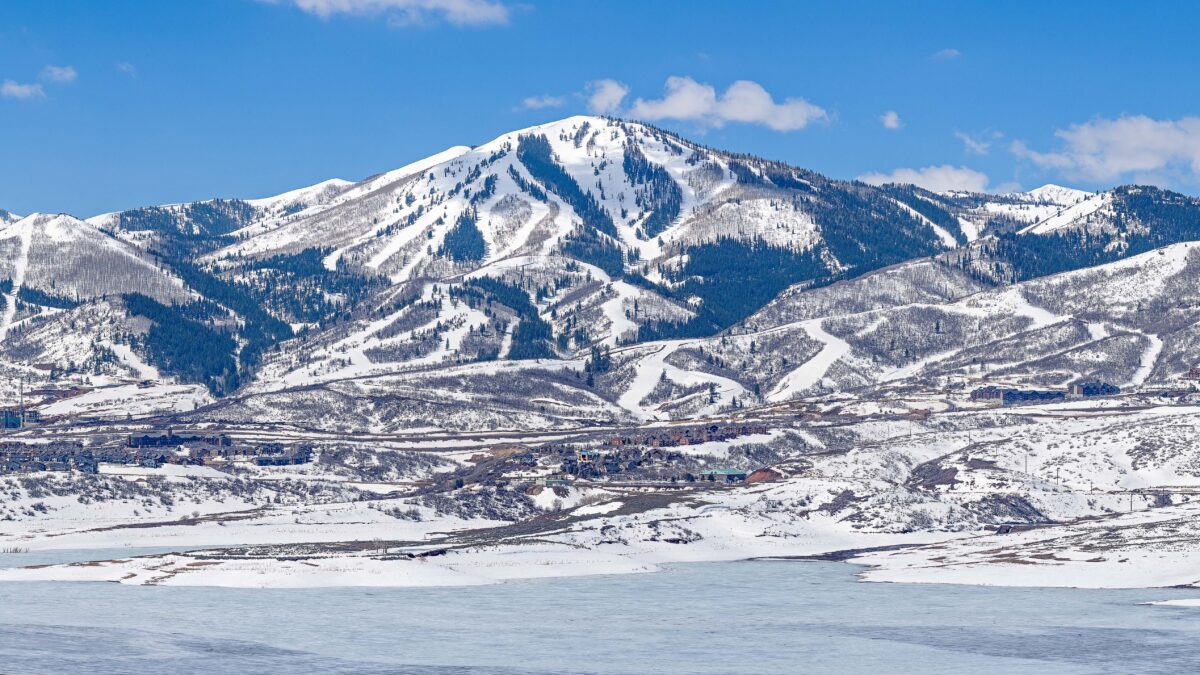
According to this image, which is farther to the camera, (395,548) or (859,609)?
(395,548)

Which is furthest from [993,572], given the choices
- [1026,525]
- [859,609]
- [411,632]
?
[411,632]

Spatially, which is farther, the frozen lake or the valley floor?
the valley floor

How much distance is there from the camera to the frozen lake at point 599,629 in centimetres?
10075

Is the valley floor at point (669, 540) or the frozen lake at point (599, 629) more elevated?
the valley floor at point (669, 540)

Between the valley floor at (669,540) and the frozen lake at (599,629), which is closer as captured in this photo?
the frozen lake at (599,629)

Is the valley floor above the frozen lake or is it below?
above

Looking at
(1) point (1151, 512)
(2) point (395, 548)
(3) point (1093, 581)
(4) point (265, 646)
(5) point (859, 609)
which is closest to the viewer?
(4) point (265, 646)

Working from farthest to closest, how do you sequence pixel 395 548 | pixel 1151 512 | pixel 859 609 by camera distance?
1. pixel 1151 512
2. pixel 395 548
3. pixel 859 609

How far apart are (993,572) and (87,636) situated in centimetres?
6754

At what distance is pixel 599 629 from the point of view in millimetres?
115250

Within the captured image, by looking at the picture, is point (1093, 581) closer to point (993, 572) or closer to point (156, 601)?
point (993, 572)

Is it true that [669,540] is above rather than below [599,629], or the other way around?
above

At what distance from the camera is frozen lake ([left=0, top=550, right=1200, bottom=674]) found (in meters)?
101

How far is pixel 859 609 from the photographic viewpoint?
12681cm
